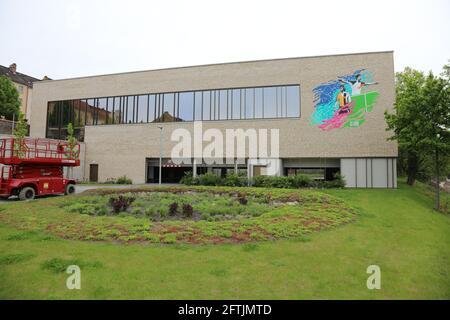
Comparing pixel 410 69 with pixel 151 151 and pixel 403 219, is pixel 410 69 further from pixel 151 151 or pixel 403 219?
pixel 151 151

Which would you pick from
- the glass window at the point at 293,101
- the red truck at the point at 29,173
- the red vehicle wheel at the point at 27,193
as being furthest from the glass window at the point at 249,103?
the red vehicle wheel at the point at 27,193

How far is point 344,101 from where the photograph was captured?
2848cm

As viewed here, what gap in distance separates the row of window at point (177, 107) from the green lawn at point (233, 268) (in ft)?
76.8

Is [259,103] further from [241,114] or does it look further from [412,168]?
[412,168]

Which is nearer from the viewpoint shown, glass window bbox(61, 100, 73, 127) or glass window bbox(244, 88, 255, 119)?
glass window bbox(244, 88, 255, 119)

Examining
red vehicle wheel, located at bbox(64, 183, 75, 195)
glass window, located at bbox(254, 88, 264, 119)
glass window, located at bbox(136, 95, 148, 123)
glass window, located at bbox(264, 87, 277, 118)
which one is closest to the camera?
red vehicle wheel, located at bbox(64, 183, 75, 195)

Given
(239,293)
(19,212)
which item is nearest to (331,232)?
(239,293)

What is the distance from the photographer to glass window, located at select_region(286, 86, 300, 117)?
99.1ft

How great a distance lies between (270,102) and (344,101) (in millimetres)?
7602

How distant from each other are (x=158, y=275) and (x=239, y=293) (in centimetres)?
172

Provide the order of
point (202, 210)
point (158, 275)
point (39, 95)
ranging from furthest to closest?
point (39, 95) → point (202, 210) → point (158, 275)

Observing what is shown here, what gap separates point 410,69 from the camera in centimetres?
3547

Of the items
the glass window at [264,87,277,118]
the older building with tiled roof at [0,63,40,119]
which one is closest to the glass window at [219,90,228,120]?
the glass window at [264,87,277,118]

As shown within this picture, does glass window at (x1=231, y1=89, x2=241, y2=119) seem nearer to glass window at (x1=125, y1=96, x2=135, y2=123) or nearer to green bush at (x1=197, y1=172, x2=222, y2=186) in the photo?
green bush at (x1=197, y1=172, x2=222, y2=186)
